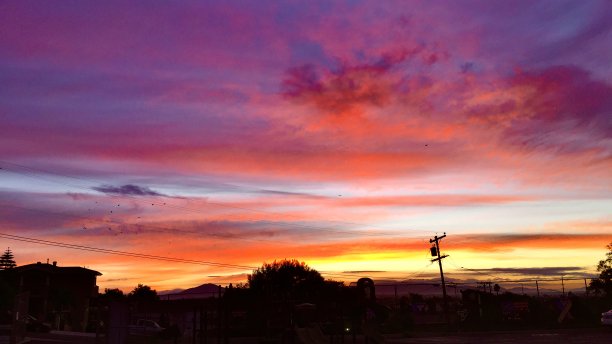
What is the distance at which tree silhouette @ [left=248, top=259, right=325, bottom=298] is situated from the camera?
7719cm

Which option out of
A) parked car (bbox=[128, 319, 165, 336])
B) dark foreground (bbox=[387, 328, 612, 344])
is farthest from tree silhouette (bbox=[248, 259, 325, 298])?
dark foreground (bbox=[387, 328, 612, 344])

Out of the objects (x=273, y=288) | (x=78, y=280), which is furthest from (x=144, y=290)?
(x=273, y=288)

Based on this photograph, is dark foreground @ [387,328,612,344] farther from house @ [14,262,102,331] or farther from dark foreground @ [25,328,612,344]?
house @ [14,262,102,331]

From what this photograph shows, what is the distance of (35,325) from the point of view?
62312mm

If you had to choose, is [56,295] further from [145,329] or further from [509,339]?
[509,339]

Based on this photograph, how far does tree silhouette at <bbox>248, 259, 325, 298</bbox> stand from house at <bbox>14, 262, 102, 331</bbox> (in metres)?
23.1

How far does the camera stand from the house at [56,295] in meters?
80.4

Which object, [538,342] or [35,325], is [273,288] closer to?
[35,325]

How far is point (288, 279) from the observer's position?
79.5 meters

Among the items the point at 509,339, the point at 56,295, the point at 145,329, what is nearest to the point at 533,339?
the point at 509,339

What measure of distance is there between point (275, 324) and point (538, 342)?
1778cm

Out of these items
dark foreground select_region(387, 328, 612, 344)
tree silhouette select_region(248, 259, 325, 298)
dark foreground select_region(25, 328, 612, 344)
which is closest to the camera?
dark foreground select_region(387, 328, 612, 344)

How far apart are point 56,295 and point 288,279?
38085mm

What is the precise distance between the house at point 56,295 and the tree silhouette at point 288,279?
2305 centimetres
